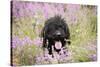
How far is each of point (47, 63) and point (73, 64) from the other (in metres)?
0.33

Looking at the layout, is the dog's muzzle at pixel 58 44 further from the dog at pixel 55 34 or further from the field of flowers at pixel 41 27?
the field of flowers at pixel 41 27

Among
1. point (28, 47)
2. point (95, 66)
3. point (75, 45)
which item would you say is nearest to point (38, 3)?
point (28, 47)

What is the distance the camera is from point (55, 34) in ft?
7.84

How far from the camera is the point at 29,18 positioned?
228 cm

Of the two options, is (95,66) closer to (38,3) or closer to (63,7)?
(63,7)

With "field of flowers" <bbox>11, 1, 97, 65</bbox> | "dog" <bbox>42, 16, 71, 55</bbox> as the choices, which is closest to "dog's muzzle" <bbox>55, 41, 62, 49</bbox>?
"dog" <bbox>42, 16, 71, 55</bbox>

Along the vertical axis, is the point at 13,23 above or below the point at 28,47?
above

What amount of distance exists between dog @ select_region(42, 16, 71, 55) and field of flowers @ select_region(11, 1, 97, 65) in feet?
0.17

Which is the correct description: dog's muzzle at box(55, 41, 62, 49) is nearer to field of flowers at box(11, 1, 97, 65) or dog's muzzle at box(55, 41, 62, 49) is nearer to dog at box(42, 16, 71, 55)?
dog at box(42, 16, 71, 55)

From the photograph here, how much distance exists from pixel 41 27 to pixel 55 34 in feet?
0.63

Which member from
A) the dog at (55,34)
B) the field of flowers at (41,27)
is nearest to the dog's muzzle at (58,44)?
the dog at (55,34)

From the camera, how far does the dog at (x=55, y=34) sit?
2357 mm

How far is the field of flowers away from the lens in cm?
224

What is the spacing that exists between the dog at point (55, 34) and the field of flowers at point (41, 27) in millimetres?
52
